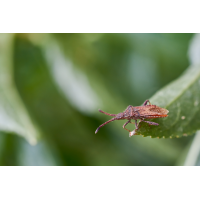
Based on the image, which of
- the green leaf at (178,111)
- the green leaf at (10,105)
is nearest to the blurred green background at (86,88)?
the green leaf at (10,105)

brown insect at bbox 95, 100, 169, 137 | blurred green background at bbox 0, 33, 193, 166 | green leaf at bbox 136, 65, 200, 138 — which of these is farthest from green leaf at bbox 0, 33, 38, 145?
green leaf at bbox 136, 65, 200, 138

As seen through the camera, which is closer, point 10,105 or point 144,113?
point 144,113

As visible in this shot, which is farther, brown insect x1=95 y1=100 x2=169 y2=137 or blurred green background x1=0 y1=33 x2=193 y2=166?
blurred green background x1=0 y1=33 x2=193 y2=166

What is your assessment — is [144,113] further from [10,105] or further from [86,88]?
[10,105]

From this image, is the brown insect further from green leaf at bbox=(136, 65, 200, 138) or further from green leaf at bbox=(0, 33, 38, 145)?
green leaf at bbox=(0, 33, 38, 145)

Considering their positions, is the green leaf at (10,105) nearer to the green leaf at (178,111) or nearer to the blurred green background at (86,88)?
the blurred green background at (86,88)

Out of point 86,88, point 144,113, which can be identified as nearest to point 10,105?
point 86,88
